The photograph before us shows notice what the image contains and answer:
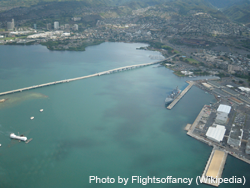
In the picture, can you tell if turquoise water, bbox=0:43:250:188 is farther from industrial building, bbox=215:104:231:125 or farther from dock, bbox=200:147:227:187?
industrial building, bbox=215:104:231:125

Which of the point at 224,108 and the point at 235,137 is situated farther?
the point at 224,108

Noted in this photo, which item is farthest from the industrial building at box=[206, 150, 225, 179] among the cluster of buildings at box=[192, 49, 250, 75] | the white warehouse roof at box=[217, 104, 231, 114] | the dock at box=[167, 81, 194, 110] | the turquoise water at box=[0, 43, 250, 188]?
the cluster of buildings at box=[192, 49, 250, 75]

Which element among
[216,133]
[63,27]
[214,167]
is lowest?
[214,167]

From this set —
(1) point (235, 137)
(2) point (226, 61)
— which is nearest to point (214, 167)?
(1) point (235, 137)

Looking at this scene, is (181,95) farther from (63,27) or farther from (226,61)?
(63,27)

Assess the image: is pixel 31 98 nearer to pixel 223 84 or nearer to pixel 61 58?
pixel 61 58

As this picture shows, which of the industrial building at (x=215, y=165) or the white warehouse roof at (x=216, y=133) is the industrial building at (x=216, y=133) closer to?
the white warehouse roof at (x=216, y=133)

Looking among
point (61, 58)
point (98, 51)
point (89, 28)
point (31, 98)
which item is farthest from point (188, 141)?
point (89, 28)
